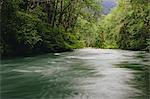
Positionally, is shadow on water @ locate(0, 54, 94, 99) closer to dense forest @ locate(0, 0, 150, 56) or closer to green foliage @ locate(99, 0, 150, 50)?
dense forest @ locate(0, 0, 150, 56)

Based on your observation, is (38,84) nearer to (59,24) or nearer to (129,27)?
(59,24)

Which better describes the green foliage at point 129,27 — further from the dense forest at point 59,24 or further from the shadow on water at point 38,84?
the shadow on water at point 38,84

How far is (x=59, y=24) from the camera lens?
45.6 metres

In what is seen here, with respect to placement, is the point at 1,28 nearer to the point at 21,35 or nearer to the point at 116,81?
the point at 21,35

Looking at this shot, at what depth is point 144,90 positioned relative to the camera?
1221 cm

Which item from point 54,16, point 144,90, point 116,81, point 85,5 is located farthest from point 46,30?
point 144,90

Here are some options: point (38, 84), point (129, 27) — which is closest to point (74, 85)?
point (38, 84)

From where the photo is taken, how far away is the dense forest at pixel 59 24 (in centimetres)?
2691

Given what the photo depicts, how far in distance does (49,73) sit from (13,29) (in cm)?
1075

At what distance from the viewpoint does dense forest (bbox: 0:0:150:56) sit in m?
26.9

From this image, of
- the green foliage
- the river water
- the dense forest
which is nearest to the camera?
the river water

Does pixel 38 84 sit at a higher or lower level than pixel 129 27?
lower

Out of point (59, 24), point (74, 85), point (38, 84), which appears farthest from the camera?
point (59, 24)

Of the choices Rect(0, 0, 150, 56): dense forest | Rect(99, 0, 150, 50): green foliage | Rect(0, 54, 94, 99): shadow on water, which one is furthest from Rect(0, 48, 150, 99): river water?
Rect(99, 0, 150, 50): green foliage
